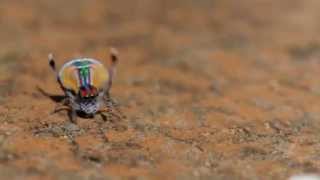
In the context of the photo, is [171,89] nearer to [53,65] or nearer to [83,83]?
[83,83]

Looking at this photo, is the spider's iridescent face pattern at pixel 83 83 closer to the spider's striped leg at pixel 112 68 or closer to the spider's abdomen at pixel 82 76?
the spider's abdomen at pixel 82 76

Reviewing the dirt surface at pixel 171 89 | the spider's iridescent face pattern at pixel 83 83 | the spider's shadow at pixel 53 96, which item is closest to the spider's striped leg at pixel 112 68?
the dirt surface at pixel 171 89

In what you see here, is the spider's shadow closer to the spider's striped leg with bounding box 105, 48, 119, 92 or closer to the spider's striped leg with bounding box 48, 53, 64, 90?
the spider's striped leg with bounding box 48, 53, 64, 90

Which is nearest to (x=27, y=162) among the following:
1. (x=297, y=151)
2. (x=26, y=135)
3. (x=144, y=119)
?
(x=26, y=135)

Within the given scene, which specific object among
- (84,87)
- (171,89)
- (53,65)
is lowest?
(171,89)

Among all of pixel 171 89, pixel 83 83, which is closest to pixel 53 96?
pixel 83 83

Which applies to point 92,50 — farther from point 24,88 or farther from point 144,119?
point 144,119

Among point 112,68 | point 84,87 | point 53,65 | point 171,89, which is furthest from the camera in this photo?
point 112,68
